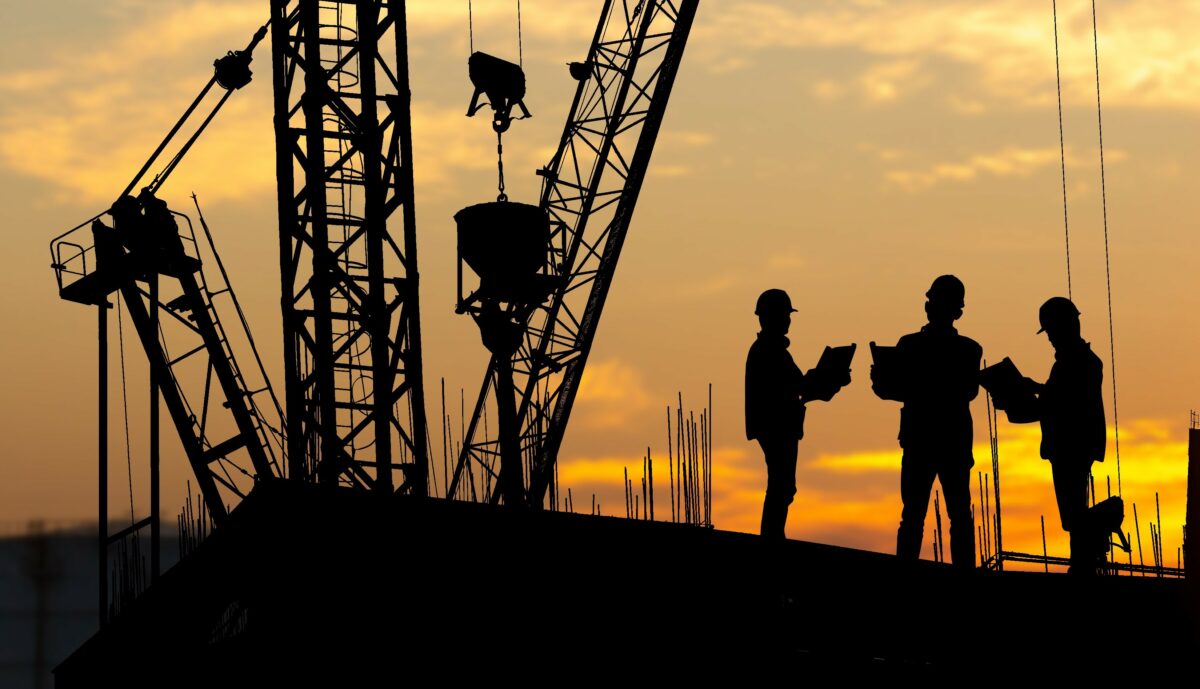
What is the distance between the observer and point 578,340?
3297 centimetres

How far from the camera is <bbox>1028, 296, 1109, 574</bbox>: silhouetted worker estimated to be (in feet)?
41.3

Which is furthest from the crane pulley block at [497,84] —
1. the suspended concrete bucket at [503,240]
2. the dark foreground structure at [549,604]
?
the dark foreground structure at [549,604]

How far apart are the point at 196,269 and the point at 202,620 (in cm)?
1621

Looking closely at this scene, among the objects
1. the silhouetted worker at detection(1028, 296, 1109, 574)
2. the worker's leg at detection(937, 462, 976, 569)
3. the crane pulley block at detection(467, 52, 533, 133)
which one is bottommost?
the worker's leg at detection(937, 462, 976, 569)

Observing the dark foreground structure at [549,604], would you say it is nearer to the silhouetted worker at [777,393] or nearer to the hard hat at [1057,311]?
the silhouetted worker at [777,393]

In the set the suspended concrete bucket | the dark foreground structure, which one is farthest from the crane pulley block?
the dark foreground structure

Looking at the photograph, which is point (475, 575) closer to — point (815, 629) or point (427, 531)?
point (427, 531)

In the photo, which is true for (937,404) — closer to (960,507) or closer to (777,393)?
(960,507)

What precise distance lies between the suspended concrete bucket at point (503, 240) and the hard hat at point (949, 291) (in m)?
9.01

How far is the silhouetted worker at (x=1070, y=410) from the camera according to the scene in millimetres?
12578

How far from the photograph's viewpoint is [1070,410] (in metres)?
12.6

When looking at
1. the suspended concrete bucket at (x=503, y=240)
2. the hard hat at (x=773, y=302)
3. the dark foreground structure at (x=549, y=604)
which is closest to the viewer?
the hard hat at (x=773, y=302)

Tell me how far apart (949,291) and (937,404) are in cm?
85

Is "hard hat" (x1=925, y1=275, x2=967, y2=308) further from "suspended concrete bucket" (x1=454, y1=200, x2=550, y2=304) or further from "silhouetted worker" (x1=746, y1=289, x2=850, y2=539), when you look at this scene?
"suspended concrete bucket" (x1=454, y1=200, x2=550, y2=304)
